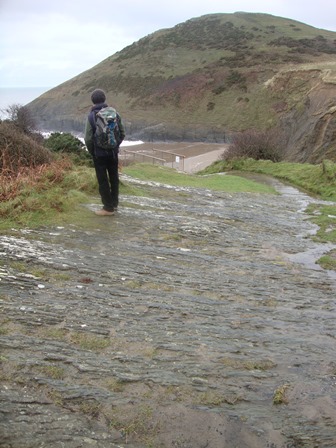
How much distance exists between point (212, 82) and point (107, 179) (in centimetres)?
6919

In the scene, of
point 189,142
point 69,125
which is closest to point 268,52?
point 189,142

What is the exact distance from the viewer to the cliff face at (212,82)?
2379 inches

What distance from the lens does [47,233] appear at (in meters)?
7.81

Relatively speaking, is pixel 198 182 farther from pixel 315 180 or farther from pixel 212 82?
pixel 212 82

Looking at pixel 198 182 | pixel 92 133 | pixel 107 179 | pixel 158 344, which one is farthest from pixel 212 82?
pixel 158 344

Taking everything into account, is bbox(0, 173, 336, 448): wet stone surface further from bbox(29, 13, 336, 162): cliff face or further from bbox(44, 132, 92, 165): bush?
bbox(29, 13, 336, 162): cliff face

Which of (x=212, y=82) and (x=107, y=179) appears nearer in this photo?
(x=107, y=179)

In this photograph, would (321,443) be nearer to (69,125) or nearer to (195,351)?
(195,351)

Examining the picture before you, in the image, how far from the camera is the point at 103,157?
8953 mm

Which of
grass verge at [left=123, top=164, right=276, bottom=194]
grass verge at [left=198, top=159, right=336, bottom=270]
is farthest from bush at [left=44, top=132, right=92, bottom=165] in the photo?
grass verge at [left=198, top=159, right=336, bottom=270]

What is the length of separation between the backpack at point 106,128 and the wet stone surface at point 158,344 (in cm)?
149

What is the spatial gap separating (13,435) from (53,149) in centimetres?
1434

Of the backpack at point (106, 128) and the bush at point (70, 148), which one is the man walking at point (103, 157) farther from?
the bush at point (70, 148)

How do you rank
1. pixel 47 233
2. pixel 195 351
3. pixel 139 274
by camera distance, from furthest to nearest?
pixel 47 233 < pixel 139 274 < pixel 195 351
